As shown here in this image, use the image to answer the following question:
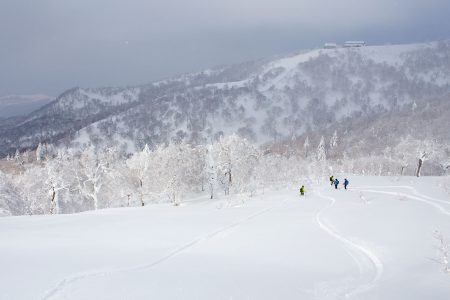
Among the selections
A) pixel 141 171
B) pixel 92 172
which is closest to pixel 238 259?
pixel 141 171

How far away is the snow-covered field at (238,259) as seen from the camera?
10086mm

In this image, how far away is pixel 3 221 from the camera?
26109 millimetres

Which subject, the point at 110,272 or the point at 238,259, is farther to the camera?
the point at 238,259

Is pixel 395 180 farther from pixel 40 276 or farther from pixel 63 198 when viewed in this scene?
pixel 63 198

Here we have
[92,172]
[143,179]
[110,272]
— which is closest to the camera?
[110,272]

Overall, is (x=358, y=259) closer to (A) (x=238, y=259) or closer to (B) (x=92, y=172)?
(A) (x=238, y=259)

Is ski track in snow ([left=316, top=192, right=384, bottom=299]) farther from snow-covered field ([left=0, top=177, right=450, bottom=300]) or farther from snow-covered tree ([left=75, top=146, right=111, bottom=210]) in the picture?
snow-covered tree ([left=75, top=146, right=111, bottom=210])

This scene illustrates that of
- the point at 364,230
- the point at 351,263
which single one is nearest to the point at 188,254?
the point at 351,263

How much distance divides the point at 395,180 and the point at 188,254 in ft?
129

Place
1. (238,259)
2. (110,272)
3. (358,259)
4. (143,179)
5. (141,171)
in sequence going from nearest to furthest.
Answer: (110,272) < (358,259) < (238,259) < (141,171) < (143,179)

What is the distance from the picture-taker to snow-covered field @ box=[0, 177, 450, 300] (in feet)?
33.1

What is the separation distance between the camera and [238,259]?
1372cm

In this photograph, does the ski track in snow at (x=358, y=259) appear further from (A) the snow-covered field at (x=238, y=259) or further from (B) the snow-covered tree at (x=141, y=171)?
(B) the snow-covered tree at (x=141, y=171)

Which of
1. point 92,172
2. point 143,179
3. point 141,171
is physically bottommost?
point 143,179
